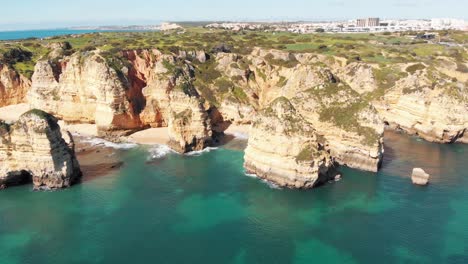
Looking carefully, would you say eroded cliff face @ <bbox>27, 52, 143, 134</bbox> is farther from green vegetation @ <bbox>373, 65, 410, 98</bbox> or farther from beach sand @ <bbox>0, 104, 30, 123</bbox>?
green vegetation @ <bbox>373, 65, 410, 98</bbox>

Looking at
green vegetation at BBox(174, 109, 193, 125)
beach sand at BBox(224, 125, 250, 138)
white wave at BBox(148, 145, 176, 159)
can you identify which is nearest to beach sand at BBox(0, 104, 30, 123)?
white wave at BBox(148, 145, 176, 159)

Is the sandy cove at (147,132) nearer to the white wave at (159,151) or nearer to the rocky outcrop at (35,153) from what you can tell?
the white wave at (159,151)

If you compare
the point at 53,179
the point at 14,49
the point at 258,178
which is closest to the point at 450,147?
the point at 258,178

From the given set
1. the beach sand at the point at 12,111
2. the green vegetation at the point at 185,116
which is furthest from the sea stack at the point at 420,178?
Result: the beach sand at the point at 12,111

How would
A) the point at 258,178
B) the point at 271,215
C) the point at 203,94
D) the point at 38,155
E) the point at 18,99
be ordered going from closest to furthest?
the point at 271,215 → the point at 38,155 → the point at 258,178 → the point at 203,94 → the point at 18,99

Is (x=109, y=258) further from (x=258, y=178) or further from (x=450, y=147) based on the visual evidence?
(x=450, y=147)

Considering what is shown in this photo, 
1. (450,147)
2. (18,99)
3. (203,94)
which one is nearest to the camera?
(450,147)
